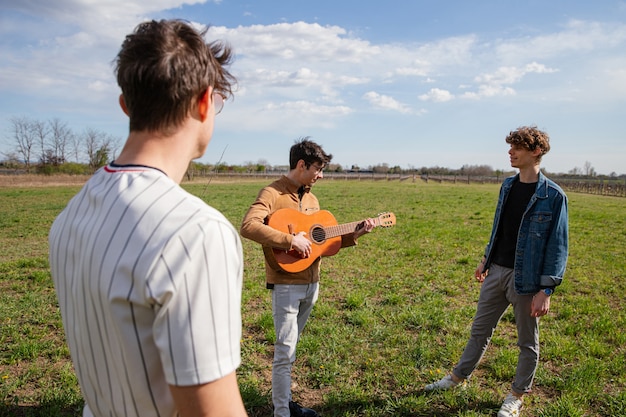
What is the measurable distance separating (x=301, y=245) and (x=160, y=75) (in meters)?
2.62

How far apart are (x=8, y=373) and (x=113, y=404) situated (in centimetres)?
446

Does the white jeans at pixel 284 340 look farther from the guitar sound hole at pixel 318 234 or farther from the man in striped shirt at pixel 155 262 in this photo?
the man in striped shirt at pixel 155 262

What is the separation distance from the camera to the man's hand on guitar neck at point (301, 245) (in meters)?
3.52

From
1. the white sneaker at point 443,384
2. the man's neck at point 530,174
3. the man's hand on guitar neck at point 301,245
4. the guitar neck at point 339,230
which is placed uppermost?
the man's neck at point 530,174

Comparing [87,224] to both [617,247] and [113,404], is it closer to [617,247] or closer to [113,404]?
[113,404]

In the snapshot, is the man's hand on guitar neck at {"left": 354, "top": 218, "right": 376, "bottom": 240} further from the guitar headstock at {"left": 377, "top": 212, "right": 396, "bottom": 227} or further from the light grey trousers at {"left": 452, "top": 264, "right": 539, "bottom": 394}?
the light grey trousers at {"left": 452, "top": 264, "right": 539, "bottom": 394}

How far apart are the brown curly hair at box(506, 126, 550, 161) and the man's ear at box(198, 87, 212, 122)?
11.3 ft

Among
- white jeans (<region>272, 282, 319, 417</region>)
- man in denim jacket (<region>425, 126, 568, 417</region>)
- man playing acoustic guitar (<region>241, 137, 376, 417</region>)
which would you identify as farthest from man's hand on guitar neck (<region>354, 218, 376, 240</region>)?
man in denim jacket (<region>425, 126, 568, 417</region>)

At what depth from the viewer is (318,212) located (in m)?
4.07

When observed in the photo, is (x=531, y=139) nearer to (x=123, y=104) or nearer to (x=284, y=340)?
(x=284, y=340)

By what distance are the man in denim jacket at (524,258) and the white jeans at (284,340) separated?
1.58m

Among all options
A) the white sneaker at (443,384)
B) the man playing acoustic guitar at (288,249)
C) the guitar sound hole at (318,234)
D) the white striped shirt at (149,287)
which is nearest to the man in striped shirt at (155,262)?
the white striped shirt at (149,287)

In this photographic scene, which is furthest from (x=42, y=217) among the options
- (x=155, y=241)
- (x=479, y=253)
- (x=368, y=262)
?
(x=155, y=241)

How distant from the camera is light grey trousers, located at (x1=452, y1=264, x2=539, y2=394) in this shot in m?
3.79
